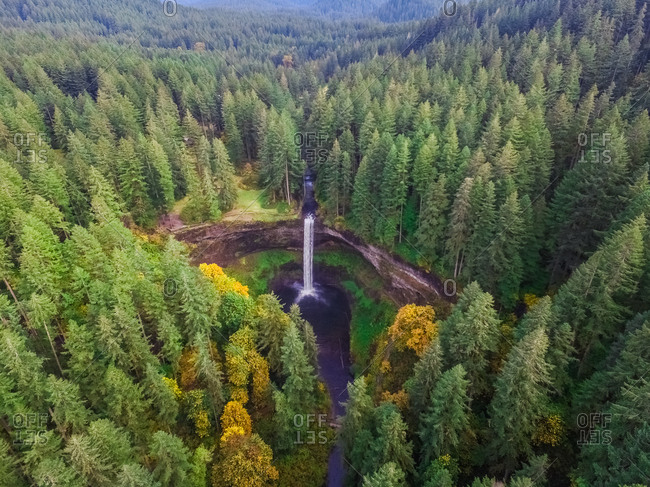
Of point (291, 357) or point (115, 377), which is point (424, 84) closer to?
point (291, 357)

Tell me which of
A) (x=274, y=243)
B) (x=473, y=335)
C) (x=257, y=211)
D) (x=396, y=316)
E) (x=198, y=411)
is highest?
(x=473, y=335)

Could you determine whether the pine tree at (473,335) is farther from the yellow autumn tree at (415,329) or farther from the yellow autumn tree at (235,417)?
the yellow autumn tree at (235,417)

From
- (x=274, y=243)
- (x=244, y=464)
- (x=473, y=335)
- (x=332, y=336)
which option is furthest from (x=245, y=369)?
(x=274, y=243)

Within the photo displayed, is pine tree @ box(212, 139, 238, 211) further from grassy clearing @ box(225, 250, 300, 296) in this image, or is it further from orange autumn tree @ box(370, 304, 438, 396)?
orange autumn tree @ box(370, 304, 438, 396)

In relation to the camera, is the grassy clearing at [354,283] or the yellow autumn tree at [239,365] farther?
the grassy clearing at [354,283]

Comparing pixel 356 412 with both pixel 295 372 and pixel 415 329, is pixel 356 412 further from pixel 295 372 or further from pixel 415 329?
pixel 415 329

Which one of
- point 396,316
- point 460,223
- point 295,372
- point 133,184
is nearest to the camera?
point 295,372

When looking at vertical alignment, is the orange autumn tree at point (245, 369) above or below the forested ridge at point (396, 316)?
below

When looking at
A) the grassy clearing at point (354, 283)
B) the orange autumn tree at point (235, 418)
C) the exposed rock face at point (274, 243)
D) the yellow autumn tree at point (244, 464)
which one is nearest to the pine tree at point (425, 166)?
the exposed rock face at point (274, 243)
